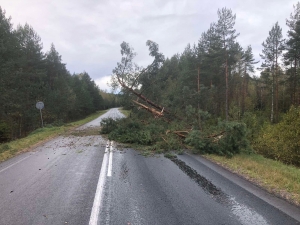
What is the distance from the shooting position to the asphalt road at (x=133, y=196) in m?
4.19

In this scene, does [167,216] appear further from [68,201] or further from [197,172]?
[197,172]

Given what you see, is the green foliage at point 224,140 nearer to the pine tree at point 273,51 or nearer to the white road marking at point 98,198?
the white road marking at point 98,198

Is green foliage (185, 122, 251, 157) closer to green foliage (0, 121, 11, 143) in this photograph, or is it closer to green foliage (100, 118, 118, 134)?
green foliage (100, 118, 118, 134)

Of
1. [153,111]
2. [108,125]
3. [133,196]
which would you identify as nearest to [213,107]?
[153,111]

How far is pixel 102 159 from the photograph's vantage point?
9.35m

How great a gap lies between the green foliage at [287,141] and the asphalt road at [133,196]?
6.13 metres

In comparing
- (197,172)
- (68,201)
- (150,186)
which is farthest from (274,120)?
(68,201)

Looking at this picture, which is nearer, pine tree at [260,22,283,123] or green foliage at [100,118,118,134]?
green foliage at [100,118,118,134]

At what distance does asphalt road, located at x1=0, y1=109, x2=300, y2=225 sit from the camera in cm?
419

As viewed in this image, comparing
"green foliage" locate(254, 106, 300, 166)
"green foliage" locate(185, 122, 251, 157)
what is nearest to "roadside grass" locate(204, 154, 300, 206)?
"green foliage" locate(185, 122, 251, 157)

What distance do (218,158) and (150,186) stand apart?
182 inches

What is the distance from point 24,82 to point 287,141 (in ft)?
87.6

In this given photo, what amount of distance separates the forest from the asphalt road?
127 inches

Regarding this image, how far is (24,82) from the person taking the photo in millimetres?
26859
